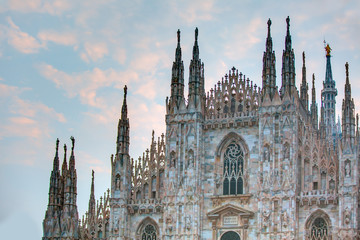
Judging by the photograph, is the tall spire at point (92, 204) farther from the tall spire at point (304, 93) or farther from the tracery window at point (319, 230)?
the tall spire at point (304, 93)

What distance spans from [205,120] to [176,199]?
6.42m

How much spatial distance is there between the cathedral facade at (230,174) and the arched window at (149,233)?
7cm

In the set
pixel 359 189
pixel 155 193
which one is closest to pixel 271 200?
pixel 359 189

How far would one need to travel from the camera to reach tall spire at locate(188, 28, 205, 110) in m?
51.5

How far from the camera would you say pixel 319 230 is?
4588cm

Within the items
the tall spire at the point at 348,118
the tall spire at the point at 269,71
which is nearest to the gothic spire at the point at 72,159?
the tall spire at the point at 269,71

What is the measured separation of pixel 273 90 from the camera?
4947cm

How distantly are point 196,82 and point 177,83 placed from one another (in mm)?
1571

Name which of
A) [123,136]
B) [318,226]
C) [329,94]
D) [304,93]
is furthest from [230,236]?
[329,94]

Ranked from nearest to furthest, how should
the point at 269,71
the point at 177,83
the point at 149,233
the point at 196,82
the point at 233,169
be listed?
the point at 233,169 → the point at 269,71 → the point at 149,233 → the point at 196,82 → the point at 177,83

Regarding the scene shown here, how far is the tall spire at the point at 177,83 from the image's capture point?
52.2 meters

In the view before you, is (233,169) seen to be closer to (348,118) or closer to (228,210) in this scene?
(228,210)

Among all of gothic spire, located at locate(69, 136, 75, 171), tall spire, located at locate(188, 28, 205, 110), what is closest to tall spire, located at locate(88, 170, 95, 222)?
gothic spire, located at locate(69, 136, 75, 171)

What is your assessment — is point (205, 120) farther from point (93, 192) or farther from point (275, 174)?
point (93, 192)
